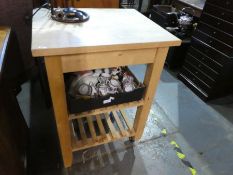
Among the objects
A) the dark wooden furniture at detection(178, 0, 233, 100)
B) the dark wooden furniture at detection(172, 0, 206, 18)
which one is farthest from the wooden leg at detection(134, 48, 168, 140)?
the dark wooden furniture at detection(172, 0, 206, 18)

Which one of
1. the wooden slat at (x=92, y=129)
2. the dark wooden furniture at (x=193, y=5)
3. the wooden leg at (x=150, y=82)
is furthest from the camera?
the dark wooden furniture at (x=193, y=5)

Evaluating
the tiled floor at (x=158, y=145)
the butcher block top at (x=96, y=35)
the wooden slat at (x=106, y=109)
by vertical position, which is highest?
the butcher block top at (x=96, y=35)

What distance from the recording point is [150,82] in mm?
1081

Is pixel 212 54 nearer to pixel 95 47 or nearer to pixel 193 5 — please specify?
pixel 193 5

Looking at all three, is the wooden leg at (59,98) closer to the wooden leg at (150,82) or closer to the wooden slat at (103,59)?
the wooden slat at (103,59)

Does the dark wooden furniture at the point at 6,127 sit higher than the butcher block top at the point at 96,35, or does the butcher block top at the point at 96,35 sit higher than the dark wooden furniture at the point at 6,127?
the butcher block top at the point at 96,35

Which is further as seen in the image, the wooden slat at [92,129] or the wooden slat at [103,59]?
the wooden slat at [92,129]

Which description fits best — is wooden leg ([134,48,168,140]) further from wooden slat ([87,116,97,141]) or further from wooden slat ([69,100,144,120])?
wooden slat ([87,116,97,141])

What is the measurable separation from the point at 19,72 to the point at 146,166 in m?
1.21

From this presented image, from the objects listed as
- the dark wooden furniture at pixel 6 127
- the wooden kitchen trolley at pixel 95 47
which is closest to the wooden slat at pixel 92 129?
the wooden kitchen trolley at pixel 95 47

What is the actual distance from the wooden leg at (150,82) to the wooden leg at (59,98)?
473 mm

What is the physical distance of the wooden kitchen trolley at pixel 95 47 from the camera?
30.6 inches

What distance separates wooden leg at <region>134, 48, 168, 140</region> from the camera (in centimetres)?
99

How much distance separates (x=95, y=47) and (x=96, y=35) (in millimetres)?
106
